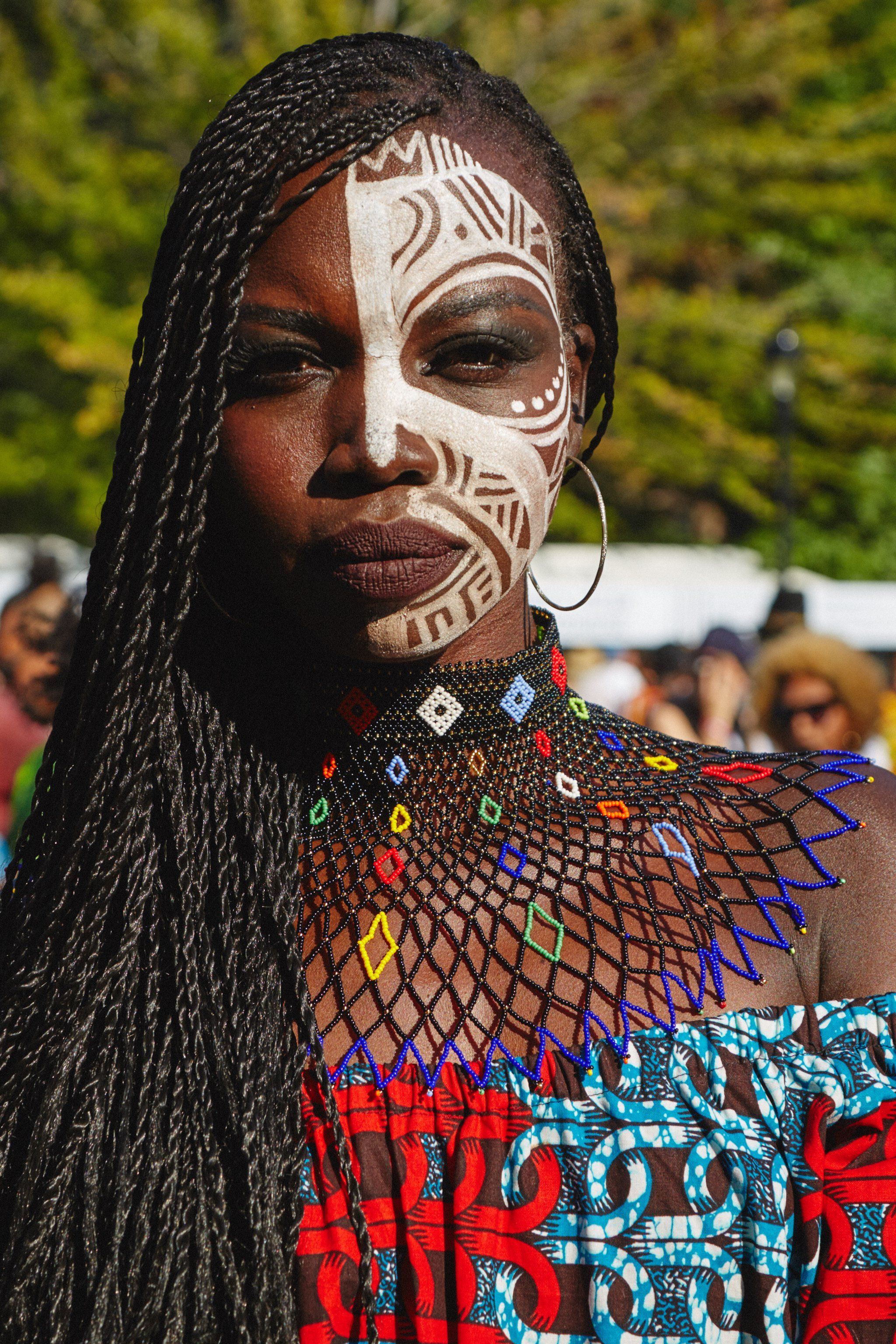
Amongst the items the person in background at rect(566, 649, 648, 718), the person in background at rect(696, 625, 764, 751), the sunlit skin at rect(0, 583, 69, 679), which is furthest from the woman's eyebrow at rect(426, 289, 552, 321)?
the person in background at rect(566, 649, 648, 718)

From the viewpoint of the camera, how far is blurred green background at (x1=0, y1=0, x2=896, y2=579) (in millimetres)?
10414

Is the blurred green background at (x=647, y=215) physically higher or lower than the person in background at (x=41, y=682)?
higher

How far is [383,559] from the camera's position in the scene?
1459 mm

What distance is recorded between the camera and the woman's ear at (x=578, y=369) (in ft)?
5.72

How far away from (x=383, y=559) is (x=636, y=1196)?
2.50 feet

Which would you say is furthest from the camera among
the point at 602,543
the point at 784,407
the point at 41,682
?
the point at 784,407

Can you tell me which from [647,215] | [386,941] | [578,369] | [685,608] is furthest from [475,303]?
[647,215]

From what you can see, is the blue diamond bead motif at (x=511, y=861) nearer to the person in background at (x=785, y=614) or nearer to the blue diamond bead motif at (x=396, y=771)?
the blue diamond bead motif at (x=396, y=771)

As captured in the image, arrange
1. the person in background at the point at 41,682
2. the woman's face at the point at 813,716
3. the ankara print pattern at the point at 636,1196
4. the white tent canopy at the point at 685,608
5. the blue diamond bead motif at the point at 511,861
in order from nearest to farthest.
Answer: the ankara print pattern at the point at 636,1196, the blue diamond bead motif at the point at 511,861, the person in background at the point at 41,682, the woman's face at the point at 813,716, the white tent canopy at the point at 685,608

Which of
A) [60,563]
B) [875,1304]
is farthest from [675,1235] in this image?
[60,563]

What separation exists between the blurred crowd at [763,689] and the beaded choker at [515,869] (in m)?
1.44

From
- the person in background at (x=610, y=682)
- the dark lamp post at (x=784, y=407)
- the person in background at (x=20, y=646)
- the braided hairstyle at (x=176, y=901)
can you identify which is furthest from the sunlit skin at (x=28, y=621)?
the dark lamp post at (x=784, y=407)

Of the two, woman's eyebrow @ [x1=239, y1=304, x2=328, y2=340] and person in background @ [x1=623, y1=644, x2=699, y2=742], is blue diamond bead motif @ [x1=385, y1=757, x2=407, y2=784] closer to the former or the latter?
woman's eyebrow @ [x1=239, y1=304, x2=328, y2=340]

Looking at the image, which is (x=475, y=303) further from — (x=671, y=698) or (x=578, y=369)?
(x=671, y=698)
